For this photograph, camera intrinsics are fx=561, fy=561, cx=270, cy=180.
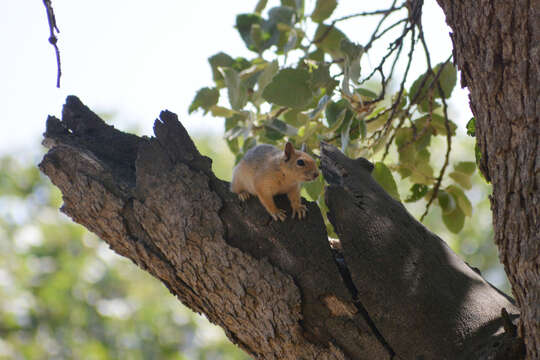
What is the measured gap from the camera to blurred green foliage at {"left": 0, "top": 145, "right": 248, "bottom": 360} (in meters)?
13.8

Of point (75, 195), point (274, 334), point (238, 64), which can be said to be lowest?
point (274, 334)

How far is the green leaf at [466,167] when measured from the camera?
3.90m

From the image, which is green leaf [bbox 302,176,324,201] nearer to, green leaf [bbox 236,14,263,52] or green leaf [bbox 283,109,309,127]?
green leaf [bbox 283,109,309,127]

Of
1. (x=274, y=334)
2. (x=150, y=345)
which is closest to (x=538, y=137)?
(x=274, y=334)

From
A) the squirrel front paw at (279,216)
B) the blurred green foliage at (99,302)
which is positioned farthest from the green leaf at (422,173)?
the blurred green foliage at (99,302)

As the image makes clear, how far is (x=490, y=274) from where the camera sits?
1468 centimetres

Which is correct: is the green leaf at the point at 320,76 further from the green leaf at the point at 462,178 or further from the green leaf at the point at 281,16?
the green leaf at the point at 462,178

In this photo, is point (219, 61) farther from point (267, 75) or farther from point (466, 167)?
point (466, 167)

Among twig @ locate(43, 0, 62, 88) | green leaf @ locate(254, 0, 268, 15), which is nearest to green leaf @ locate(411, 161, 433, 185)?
green leaf @ locate(254, 0, 268, 15)

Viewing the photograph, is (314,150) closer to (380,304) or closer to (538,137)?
(380,304)

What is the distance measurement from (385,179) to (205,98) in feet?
4.72

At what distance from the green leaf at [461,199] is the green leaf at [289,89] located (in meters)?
1.33

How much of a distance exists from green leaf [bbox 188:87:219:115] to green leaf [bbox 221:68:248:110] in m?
0.37

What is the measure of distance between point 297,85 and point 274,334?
1500 millimetres
